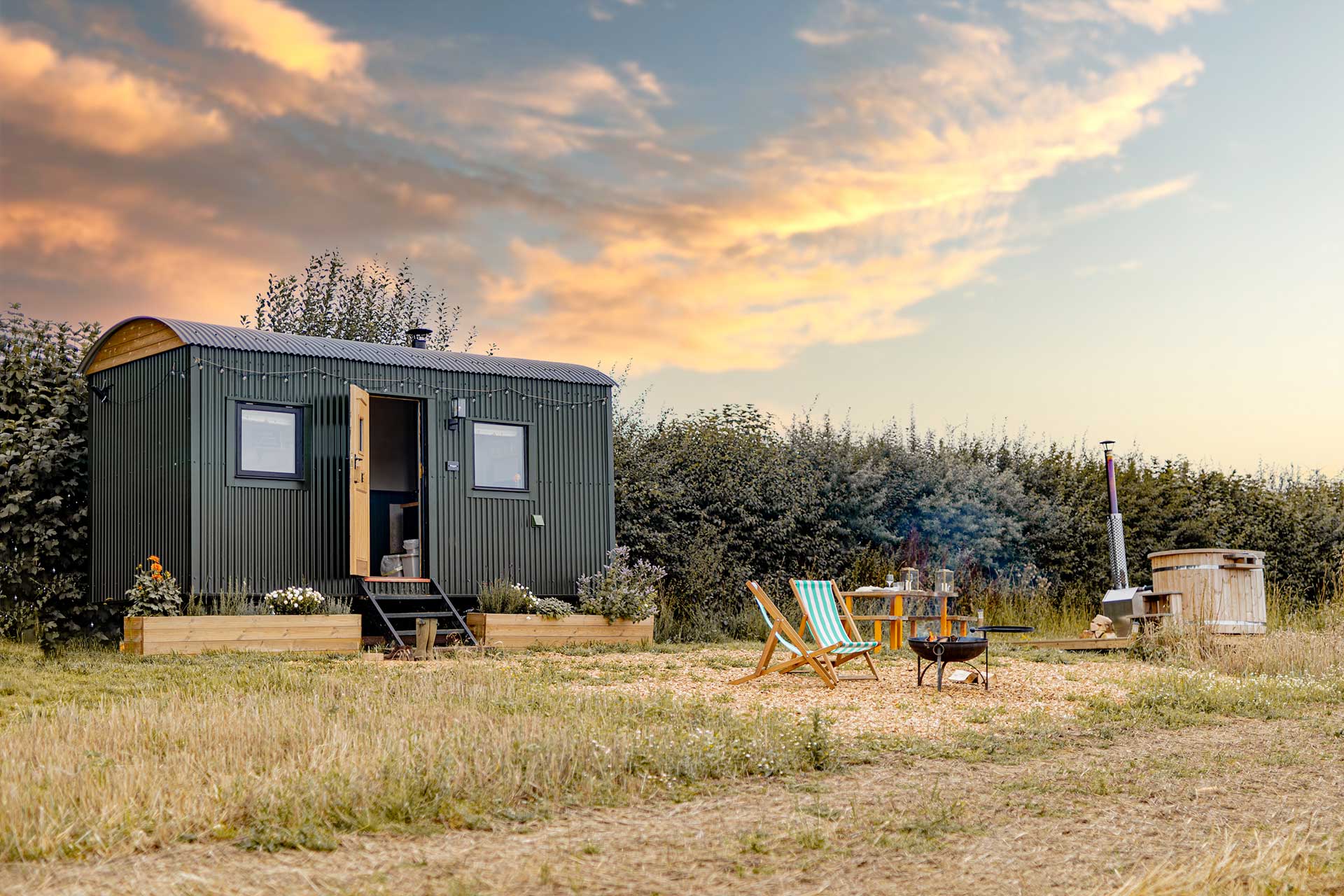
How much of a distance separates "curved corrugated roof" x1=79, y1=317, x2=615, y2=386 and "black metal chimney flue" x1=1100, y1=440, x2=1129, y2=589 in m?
6.17

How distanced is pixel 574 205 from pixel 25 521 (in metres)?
6.64

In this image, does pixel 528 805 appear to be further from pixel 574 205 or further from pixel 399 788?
pixel 574 205

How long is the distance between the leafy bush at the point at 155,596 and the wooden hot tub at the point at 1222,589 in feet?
31.2

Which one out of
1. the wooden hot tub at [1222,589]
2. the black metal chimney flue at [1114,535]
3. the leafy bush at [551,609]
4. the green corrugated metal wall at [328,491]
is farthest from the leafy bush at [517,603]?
the black metal chimney flue at [1114,535]

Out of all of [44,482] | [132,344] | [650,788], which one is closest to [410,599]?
[132,344]

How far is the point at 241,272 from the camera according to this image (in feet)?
48.8

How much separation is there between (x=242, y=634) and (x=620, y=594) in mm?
3754

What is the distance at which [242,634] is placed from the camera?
11.0 meters

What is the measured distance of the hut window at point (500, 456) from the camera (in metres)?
13.3

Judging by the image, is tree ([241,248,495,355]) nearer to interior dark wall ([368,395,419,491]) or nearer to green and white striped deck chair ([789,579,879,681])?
interior dark wall ([368,395,419,491])

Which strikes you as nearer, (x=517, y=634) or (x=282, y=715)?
(x=282, y=715)

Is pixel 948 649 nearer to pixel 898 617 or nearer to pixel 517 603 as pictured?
pixel 898 617

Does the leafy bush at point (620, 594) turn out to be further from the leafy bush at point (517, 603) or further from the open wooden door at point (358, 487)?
the open wooden door at point (358, 487)


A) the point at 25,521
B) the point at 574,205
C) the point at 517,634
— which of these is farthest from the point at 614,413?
the point at 25,521
